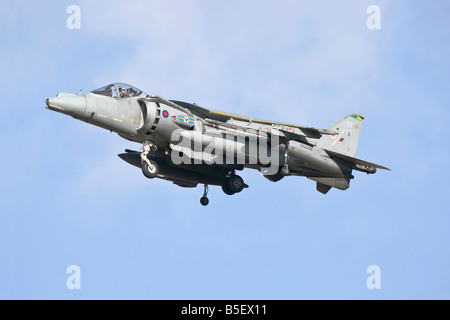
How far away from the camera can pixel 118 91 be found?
26141 millimetres

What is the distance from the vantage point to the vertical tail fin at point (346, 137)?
2991 centimetres

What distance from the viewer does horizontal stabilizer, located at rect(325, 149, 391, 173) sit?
29.2 meters

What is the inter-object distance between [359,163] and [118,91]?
9.24m

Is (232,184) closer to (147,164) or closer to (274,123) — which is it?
(274,123)

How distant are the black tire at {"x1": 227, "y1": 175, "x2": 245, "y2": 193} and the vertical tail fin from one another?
3.31m

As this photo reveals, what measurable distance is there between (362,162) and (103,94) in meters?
9.71

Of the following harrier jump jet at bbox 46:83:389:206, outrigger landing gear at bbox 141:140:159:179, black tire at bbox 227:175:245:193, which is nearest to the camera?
harrier jump jet at bbox 46:83:389:206

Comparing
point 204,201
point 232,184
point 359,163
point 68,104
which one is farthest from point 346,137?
point 68,104

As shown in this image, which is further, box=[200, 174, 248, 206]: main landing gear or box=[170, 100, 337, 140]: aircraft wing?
box=[200, 174, 248, 206]: main landing gear

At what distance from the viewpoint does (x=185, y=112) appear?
2695cm

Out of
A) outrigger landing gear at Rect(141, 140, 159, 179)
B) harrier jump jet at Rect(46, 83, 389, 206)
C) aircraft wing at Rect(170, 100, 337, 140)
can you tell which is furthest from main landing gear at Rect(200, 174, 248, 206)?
outrigger landing gear at Rect(141, 140, 159, 179)

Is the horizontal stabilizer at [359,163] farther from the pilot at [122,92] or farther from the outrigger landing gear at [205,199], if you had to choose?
the pilot at [122,92]

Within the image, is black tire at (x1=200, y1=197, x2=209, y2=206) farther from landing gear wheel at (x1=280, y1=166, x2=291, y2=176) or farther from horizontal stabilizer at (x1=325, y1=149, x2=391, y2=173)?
horizontal stabilizer at (x1=325, y1=149, x2=391, y2=173)

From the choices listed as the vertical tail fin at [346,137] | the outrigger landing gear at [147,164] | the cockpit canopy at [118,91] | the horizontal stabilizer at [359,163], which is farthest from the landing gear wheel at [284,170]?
the cockpit canopy at [118,91]
